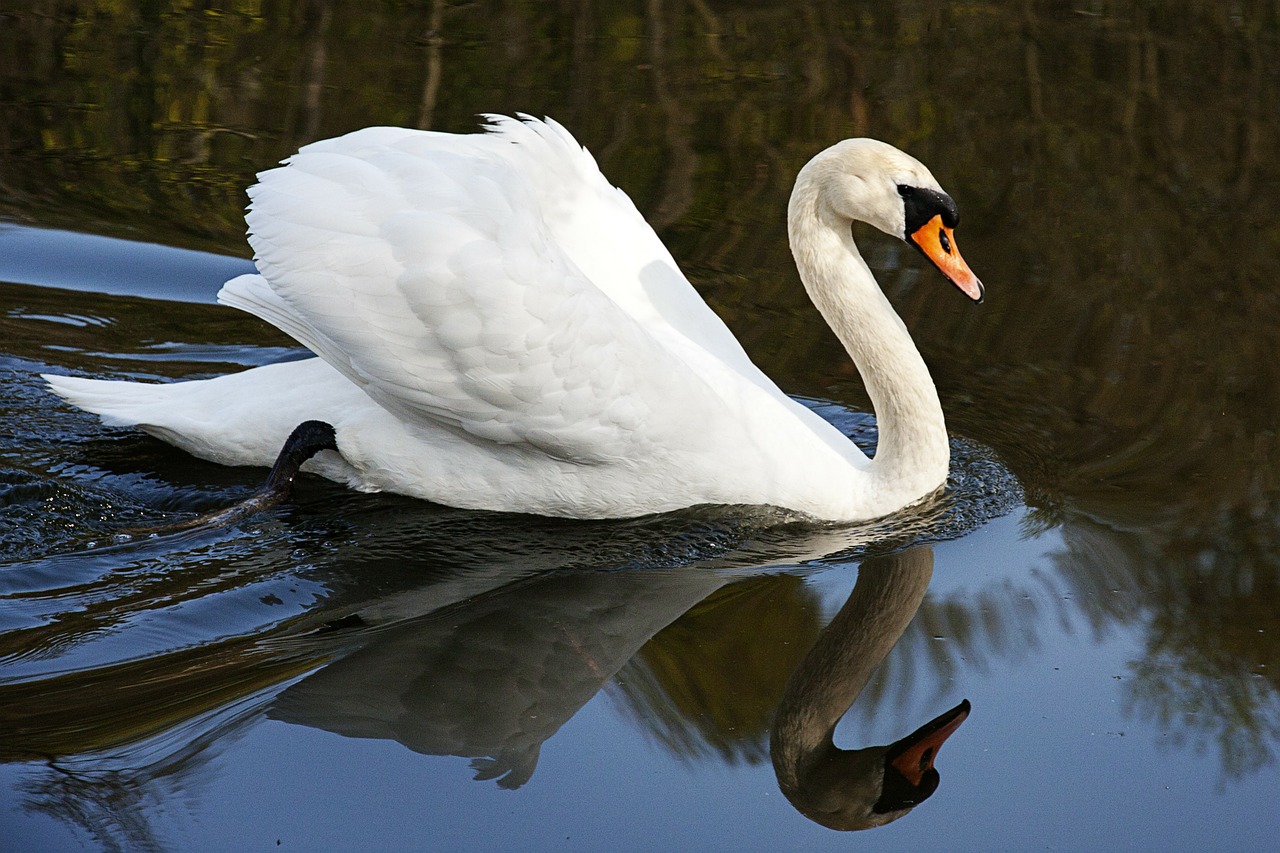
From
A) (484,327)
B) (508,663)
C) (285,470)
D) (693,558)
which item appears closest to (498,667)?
(508,663)

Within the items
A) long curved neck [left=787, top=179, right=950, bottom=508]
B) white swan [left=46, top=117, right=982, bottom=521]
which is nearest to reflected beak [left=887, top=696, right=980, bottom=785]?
Result: white swan [left=46, top=117, right=982, bottom=521]

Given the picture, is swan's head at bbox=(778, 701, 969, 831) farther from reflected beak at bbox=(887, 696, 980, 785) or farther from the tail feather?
the tail feather

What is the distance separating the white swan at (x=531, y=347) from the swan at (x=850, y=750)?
646 millimetres

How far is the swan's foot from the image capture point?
538cm

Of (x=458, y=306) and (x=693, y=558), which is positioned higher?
(x=458, y=306)

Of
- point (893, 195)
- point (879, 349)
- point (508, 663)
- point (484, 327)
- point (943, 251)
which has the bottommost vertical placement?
point (508, 663)

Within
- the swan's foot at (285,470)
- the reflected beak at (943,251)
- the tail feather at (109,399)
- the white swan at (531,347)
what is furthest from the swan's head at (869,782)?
the tail feather at (109,399)

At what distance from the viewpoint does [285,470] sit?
541cm

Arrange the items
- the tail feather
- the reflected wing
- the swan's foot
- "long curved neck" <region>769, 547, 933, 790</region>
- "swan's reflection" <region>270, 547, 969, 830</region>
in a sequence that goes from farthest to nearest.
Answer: the tail feather < the swan's foot < the reflected wing < "long curved neck" <region>769, 547, 933, 790</region> < "swan's reflection" <region>270, 547, 969, 830</region>

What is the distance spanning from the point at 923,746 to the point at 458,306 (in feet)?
6.43

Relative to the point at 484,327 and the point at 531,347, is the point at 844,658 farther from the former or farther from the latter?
the point at 484,327

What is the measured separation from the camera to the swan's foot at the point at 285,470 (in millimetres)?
5383

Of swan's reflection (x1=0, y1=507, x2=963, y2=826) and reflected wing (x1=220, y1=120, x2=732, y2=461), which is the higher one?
reflected wing (x1=220, y1=120, x2=732, y2=461)

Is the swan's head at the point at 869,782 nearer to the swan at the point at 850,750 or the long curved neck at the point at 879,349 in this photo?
the swan at the point at 850,750
